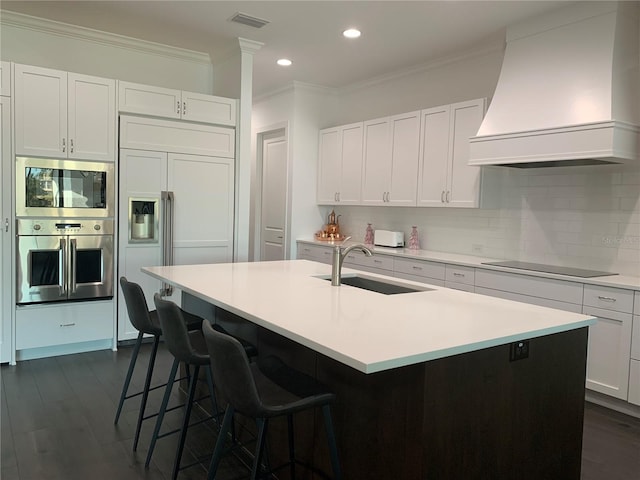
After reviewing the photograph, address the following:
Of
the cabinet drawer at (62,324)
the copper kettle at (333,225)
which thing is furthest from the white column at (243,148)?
the copper kettle at (333,225)

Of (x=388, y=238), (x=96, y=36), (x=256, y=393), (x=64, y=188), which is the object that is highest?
(x=96, y=36)

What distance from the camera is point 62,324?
4145 millimetres

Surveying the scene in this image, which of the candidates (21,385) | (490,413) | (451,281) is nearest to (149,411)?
(21,385)

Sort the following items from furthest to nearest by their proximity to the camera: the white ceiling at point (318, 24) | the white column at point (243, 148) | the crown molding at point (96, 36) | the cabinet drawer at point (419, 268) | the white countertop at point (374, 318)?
the white column at point (243, 148) < the cabinet drawer at point (419, 268) < the crown molding at point (96, 36) < the white ceiling at point (318, 24) < the white countertop at point (374, 318)

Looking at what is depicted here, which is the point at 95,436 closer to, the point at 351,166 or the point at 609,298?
the point at 609,298

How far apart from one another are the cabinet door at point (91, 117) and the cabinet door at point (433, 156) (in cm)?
286

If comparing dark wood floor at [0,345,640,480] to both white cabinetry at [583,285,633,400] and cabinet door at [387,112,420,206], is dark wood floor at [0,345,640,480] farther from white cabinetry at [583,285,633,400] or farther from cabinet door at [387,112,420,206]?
cabinet door at [387,112,420,206]

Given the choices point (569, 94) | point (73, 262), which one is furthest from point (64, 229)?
point (569, 94)

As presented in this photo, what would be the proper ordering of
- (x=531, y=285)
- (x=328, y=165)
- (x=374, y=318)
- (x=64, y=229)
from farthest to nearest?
(x=328, y=165)
(x=64, y=229)
(x=531, y=285)
(x=374, y=318)

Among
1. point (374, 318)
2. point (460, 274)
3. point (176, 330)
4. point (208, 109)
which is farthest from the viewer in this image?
point (208, 109)

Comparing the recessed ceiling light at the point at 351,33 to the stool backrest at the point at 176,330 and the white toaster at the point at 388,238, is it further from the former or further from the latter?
the stool backrest at the point at 176,330

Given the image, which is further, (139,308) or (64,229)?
(64,229)

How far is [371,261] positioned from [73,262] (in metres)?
2.80

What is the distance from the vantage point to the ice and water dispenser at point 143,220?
4.44 metres
